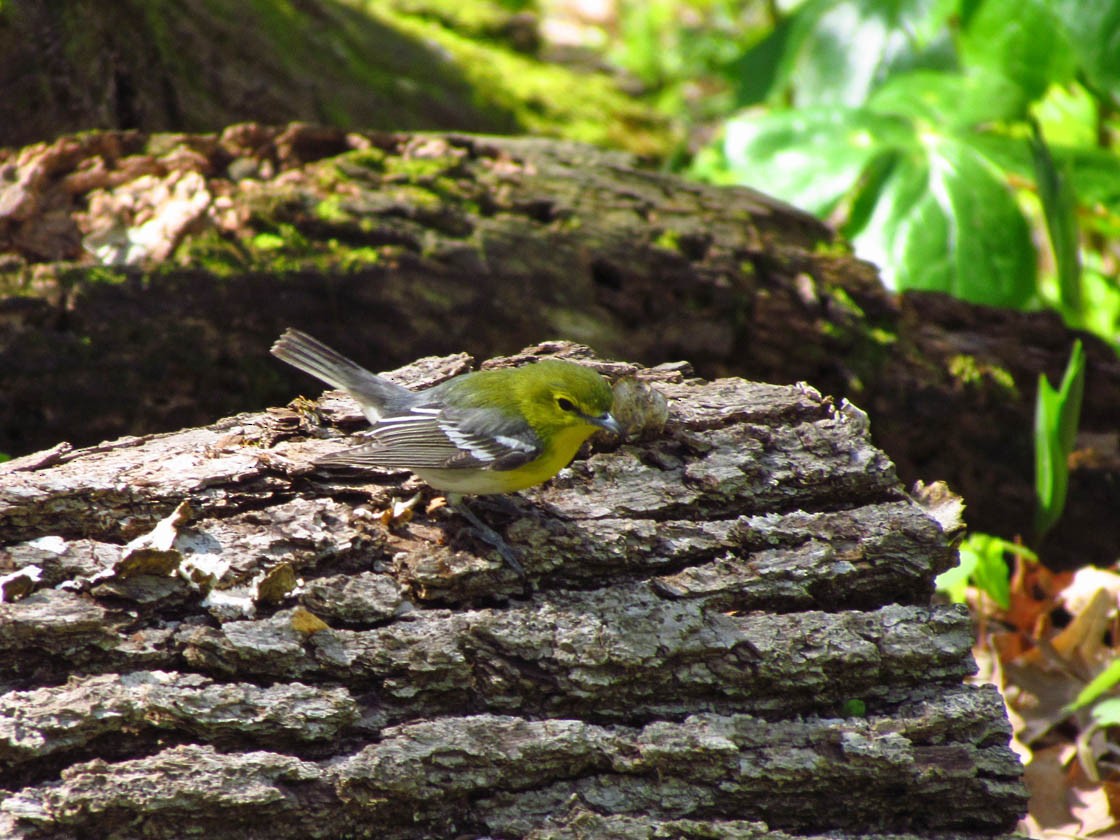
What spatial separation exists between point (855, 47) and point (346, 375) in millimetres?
3872

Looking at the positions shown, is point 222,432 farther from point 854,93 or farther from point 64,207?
point 854,93

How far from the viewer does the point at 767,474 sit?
2838 millimetres

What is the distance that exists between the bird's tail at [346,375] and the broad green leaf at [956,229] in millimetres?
2699

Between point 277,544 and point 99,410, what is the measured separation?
166cm

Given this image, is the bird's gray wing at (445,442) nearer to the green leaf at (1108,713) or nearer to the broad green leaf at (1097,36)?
the green leaf at (1108,713)

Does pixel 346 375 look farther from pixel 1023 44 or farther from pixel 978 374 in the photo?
pixel 1023 44

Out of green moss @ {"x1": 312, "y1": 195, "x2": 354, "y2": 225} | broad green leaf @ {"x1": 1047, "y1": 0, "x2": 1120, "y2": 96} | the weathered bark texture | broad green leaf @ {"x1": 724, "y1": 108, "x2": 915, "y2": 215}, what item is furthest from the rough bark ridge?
broad green leaf @ {"x1": 1047, "y1": 0, "x2": 1120, "y2": 96}

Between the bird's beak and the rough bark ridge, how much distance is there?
0.54ft

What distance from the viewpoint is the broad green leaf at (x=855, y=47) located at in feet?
17.7

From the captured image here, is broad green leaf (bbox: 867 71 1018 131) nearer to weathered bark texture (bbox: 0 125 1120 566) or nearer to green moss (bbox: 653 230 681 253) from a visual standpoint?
weathered bark texture (bbox: 0 125 1120 566)

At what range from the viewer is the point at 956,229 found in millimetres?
4574

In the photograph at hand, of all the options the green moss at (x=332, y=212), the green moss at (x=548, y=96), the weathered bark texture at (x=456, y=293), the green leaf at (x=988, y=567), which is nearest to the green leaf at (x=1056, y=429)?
the green leaf at (x=988, y=567)

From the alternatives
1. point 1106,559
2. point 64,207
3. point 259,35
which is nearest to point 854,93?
point 1106,559

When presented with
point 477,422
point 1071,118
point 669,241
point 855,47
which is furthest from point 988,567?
point 1071,118
